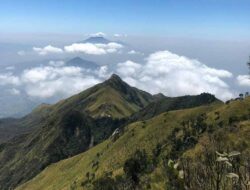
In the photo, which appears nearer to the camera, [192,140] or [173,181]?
[173,181]

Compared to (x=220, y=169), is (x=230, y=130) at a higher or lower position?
lower

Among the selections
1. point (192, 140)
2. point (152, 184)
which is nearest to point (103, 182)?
point (192, 140)

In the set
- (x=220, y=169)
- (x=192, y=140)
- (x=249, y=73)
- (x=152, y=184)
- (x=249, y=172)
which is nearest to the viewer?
(x=220, y=169)

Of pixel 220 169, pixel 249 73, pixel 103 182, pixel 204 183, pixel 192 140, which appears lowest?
pixel 103 182

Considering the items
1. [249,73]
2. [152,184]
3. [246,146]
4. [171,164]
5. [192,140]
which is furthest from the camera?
[192,140]

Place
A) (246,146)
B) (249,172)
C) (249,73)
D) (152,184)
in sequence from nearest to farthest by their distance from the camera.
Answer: (249,172), (152,184), (246,146), (249,73)

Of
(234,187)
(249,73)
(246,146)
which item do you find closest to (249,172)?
(234,187)

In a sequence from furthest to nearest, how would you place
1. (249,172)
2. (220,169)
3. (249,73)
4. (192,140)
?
(192,140) → (249,73) → (249,172) → (220,169)

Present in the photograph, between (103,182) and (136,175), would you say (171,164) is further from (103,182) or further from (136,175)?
(103,182)

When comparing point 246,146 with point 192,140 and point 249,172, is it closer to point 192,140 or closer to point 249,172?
point 192,140
